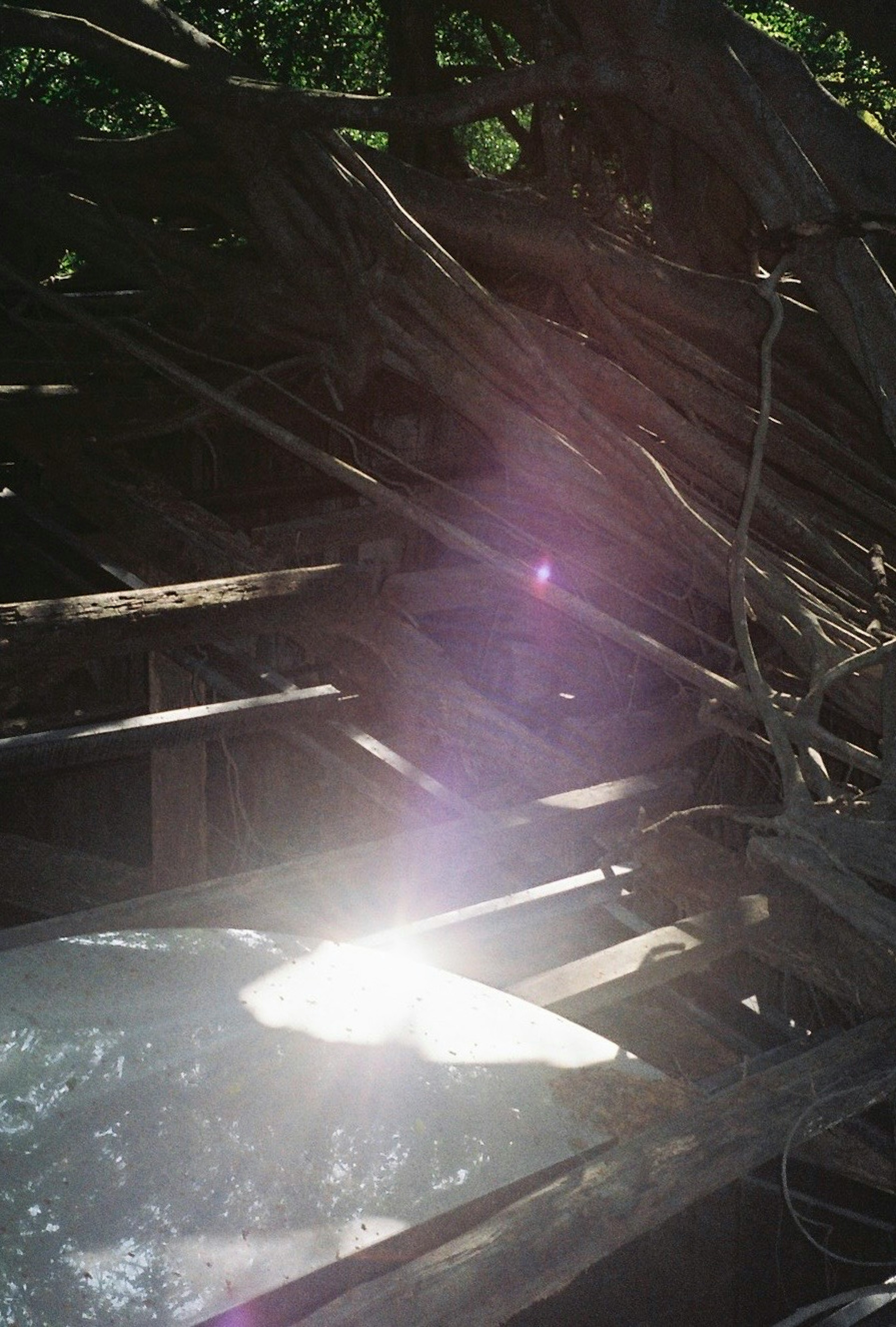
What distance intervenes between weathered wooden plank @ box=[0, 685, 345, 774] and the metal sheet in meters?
0.75

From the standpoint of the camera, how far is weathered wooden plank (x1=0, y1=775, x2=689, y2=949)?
104 inches

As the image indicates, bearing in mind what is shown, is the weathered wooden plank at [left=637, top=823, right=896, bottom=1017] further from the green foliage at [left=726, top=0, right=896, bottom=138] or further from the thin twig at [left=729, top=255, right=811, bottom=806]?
the green foliage at [left=726, top=0, right=896, bottom=138]

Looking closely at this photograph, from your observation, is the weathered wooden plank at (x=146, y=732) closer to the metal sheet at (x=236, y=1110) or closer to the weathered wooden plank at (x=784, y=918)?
the metal sheet at (x=236, y=1110)

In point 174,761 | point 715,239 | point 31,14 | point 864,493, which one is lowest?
point 174,761

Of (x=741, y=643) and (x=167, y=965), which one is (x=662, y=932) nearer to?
(x=741, y=643)

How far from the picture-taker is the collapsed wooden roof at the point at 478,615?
2678 mm

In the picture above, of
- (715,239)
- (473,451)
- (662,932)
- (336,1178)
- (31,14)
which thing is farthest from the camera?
(473,451)

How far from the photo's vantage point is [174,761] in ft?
15.5

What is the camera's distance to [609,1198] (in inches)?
79.4

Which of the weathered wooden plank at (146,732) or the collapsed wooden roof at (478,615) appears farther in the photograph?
the weathered wooden plank at (146,732)

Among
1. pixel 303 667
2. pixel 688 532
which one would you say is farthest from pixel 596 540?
pixel 303 667

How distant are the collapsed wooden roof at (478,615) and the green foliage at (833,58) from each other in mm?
3870

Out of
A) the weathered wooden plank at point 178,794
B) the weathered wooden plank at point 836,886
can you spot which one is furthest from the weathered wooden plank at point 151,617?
the weathered wooden plank at point 836,886

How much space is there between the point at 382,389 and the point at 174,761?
7.73 feet
